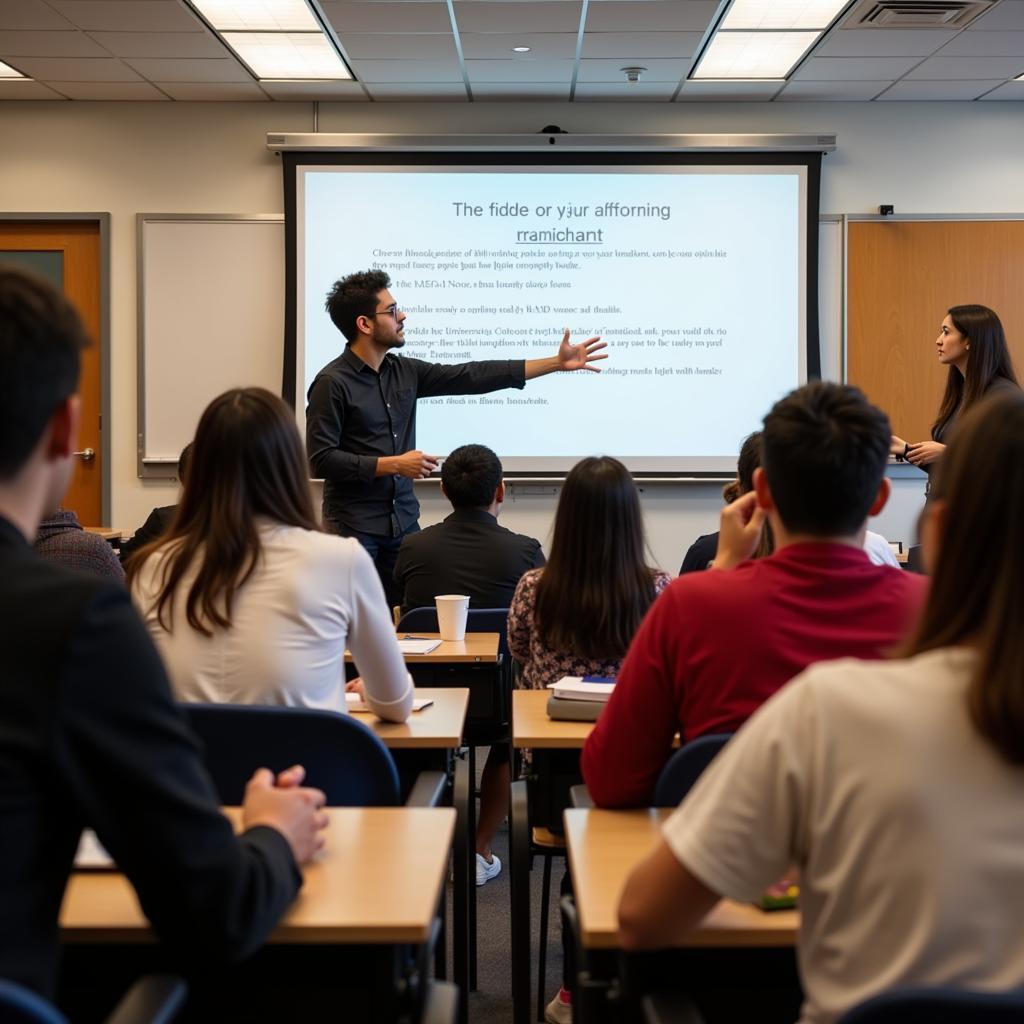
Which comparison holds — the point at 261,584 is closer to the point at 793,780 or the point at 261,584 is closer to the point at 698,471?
the point at 793,780

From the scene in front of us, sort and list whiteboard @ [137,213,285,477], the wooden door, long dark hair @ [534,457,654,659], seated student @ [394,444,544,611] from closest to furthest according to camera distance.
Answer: long dark hair @ [534,457,654,659] → seated student @ [394,444,544,611] → whiteboard @ [137,213,285,477] → the wooden door

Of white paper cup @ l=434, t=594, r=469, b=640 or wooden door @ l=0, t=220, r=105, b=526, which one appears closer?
white paper cup @ l=434, t=594, r=469, b=640

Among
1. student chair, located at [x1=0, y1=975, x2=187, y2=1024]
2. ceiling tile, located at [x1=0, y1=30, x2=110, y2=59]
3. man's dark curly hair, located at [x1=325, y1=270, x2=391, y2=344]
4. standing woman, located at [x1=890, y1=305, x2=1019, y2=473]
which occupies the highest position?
ceiling tile, located at [x1=0, y1=30, x2=110, y2=59]

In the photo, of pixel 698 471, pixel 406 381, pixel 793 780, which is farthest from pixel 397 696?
pixel 698 471

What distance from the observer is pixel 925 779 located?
87cm

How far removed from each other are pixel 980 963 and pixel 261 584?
128 cm

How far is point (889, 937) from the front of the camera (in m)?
0.91

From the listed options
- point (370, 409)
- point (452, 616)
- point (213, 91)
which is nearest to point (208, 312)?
point (213, 91)

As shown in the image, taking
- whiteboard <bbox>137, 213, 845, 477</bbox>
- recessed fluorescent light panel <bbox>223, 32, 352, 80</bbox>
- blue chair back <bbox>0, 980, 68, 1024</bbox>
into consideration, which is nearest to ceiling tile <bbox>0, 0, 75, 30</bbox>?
recessed fluorescent light panel <bbox>223, 32, 352, 80</bbox>

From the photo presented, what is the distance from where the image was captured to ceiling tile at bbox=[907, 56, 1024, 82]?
18.1 ft

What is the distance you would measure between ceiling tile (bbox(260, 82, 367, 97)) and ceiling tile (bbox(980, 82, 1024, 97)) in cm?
345

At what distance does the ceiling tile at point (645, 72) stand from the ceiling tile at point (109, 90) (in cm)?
232

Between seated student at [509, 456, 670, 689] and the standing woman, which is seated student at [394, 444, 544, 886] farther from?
the standing woman

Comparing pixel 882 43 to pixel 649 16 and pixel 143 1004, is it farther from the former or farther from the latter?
pixel 143 1004
